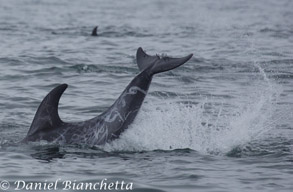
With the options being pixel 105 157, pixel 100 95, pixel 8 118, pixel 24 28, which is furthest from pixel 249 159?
pixel 24 28

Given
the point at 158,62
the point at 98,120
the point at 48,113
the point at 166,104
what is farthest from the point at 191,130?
the point at 166,104

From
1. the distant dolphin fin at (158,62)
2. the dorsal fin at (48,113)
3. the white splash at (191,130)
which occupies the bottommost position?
the white splash at (191,130)

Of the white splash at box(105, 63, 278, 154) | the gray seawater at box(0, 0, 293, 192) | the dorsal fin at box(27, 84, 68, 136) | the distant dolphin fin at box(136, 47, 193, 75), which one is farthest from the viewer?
the white splash at box(105, 63, 278, 154)

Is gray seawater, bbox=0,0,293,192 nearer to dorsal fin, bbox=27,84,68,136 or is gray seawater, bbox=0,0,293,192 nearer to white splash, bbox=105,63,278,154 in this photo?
white splash, bbox=105,63,278,154

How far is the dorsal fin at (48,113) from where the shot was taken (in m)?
13.0

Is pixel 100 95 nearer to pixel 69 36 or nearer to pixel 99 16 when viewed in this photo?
pixel 69 36

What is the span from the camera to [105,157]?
12.4 metres

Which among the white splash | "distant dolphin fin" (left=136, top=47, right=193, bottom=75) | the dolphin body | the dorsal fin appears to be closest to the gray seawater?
the white splash

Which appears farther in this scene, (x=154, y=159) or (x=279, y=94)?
(x=279, y=94)

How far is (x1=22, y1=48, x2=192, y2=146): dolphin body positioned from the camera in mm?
12992

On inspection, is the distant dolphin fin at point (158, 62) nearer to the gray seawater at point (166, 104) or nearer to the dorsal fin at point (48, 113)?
the gray seawater at point (166, 104)

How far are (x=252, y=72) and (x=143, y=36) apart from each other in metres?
12.6

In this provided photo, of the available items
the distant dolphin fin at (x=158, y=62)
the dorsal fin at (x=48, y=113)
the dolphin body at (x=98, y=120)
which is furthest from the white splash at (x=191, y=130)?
the dorsal fin at (x=48, y=113)

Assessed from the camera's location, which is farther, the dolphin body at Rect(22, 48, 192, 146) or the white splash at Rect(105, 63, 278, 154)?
the white splash at Rect(105, 63, 278, 154)
